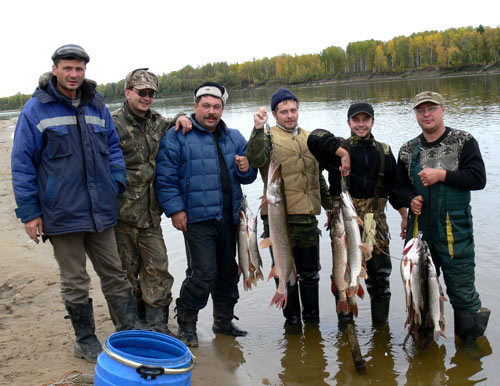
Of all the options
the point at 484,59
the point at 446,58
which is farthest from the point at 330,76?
the point at 484,59

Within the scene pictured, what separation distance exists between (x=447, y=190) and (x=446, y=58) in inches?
4666

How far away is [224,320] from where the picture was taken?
6004mm

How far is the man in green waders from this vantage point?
4.91 m

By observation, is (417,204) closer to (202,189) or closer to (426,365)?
(426,365)

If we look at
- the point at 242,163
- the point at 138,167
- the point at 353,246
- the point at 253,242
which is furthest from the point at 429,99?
the point at 138,167

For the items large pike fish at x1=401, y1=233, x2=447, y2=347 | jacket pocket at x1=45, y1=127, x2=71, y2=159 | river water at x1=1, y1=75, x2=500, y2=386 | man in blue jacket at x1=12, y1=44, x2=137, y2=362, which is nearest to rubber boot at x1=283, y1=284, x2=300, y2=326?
river water at x1=1, y1=75, x2=500, y2=386

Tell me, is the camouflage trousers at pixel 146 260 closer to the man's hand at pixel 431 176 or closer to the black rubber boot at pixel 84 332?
the black rubber boot at pixel 84 332

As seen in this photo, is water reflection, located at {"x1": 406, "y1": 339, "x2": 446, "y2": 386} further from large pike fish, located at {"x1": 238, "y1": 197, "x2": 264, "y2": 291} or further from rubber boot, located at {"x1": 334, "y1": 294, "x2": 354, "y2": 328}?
large pike fish, located at {"x1": 238, "y1": 197, "x2": 264, "y2": 291}

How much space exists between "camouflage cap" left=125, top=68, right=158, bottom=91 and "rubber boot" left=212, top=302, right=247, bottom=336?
9.06ft

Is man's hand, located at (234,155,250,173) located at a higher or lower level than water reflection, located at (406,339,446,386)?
higher

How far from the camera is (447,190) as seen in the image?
498 centimetres

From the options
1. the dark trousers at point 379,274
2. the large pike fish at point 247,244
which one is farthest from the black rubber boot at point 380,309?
the large pike fish at point 247,244

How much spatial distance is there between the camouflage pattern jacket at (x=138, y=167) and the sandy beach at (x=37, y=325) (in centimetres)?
148

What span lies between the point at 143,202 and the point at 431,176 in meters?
3.07
